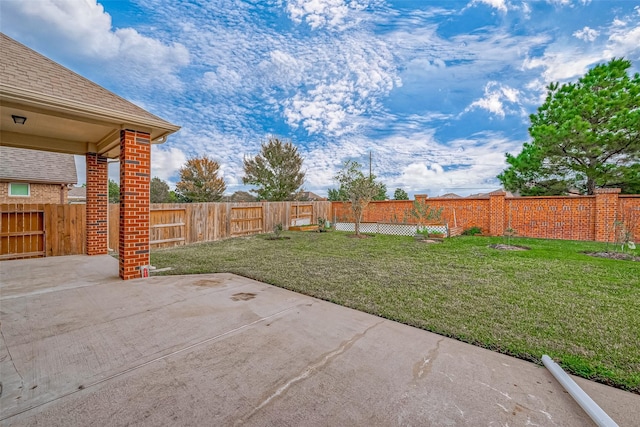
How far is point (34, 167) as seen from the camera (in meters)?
12.3

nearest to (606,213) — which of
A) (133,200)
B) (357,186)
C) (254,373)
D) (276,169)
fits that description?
(357,186)

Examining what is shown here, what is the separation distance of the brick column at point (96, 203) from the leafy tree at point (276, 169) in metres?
19.7

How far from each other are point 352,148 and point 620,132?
1223cm

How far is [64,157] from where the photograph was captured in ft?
46.1

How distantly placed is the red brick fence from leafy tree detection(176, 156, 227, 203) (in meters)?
19.5

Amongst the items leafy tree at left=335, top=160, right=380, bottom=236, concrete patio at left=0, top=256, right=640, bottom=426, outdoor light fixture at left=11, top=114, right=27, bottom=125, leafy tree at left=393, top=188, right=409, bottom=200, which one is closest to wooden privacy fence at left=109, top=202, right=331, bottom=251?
leafy tree at left=335, top=160, right=380, bottom=236

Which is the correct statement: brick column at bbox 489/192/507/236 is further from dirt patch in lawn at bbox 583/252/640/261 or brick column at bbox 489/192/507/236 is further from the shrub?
dirt patch in lawn at bbox 583/252/640/261

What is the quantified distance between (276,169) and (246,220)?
1499 centimetres

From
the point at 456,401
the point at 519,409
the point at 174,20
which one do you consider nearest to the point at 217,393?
the point at 456,401

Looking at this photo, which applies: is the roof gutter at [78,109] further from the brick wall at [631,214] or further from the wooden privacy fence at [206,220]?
the brick wall at [631,214]

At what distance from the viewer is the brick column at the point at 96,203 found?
6.54m

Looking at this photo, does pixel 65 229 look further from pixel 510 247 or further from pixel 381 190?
pixel 381 190

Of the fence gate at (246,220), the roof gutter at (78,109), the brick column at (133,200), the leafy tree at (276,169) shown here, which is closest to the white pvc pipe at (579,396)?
the brick column at (133,200)

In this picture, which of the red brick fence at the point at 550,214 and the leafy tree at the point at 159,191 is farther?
the leafy tree at the point at 159,191
